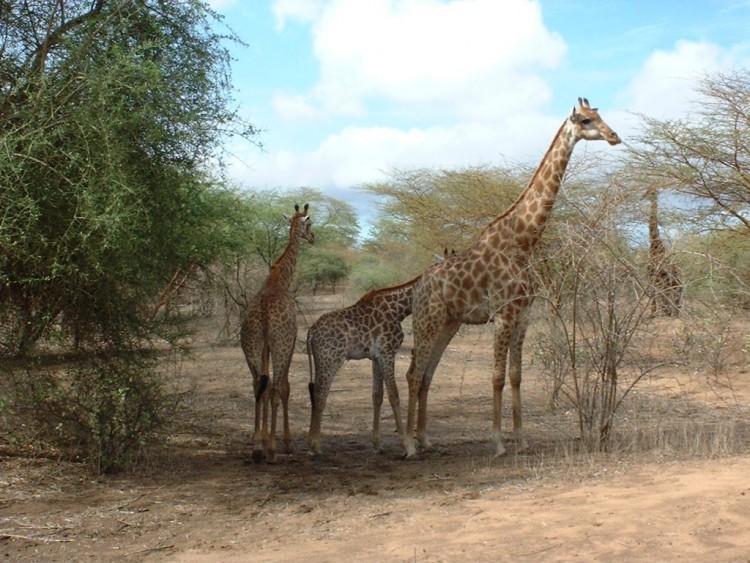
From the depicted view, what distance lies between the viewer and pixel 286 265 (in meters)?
8.83

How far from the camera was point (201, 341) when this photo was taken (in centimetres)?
1811

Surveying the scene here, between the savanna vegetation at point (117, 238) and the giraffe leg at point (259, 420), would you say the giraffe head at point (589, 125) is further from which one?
the giraffe leg at point (259, 420)

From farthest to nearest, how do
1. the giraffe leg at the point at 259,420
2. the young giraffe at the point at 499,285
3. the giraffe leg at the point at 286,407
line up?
the giraffe leg at the point at 286,407 → the young giraffe at the point at 499,285 → the giraffe leg at the point at 259,420

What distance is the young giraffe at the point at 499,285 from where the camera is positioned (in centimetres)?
796

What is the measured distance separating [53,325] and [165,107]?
2029 millimetres

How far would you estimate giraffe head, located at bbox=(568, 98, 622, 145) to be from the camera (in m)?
7.87

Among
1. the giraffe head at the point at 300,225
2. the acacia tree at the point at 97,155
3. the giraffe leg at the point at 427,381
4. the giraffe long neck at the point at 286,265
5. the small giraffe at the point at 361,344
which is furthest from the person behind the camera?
the giraffe head at the point at 300,225

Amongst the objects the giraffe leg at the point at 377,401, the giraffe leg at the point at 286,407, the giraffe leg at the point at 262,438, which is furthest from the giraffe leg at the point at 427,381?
the giraffe leg at the point at 262,438

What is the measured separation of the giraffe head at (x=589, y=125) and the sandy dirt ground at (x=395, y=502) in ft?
8.11

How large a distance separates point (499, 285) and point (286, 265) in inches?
86.9

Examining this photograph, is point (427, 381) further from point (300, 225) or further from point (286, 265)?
point (300, 225)

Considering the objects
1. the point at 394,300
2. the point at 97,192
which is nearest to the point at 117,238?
the point at 97,192

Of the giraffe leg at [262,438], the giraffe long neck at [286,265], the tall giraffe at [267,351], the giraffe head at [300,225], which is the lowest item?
the giraffe leg at [262,438]

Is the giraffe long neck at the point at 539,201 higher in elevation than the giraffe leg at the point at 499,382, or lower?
higher
